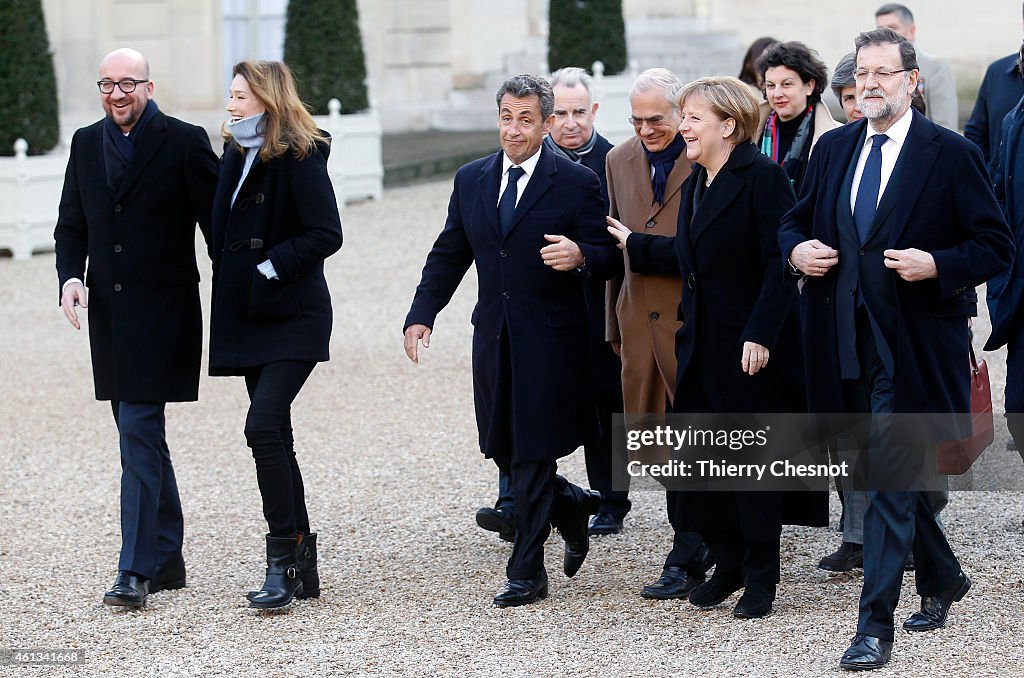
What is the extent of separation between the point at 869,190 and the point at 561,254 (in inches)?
39.8

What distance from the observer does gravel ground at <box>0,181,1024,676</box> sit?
463cm

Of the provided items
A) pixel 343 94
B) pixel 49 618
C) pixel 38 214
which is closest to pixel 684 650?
pixel 49 618

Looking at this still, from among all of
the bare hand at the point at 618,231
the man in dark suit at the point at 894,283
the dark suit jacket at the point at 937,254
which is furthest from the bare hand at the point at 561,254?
the dark suit jacket at the point at 937,254

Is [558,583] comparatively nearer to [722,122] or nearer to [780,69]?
[722,122]

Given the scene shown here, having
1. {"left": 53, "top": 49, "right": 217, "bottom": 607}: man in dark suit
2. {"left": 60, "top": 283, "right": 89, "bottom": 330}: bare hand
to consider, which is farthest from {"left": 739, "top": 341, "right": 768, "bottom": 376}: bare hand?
{"left": 60, "top": 283, "right": 89, "bottom": 330}: bare hand

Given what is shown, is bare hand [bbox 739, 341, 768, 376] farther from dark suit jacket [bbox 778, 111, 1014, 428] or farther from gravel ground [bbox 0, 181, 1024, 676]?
gravel ground [bbox 0, 181, 1024, 676]

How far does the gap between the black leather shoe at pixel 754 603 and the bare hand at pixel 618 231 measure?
3.88 feet

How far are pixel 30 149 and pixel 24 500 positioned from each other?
770 cm

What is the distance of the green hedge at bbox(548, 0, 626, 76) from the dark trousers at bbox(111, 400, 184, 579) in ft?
37.5

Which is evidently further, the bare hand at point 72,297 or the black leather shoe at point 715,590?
the bare hand at point 72,297

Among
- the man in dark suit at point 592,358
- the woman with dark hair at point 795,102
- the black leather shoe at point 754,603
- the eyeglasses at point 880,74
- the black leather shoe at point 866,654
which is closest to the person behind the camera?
the black leather shoe at point 866,654

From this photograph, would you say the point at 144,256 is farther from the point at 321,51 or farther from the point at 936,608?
the point at 321,51

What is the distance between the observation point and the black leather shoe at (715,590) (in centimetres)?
506

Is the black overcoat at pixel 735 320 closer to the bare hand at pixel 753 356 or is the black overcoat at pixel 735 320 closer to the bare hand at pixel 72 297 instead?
the bare hand at pixel 753 356
